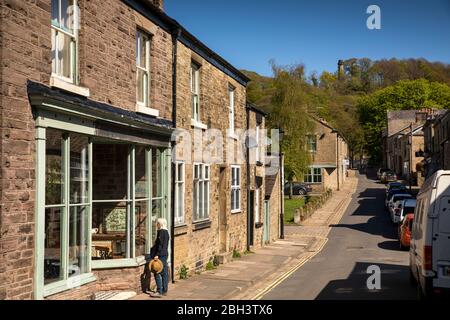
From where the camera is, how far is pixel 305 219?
41938 mm

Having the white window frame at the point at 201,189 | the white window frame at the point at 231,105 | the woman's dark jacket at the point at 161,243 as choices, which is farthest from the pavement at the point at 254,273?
the white window frame at the point at 231,105

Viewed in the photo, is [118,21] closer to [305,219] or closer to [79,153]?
[79,153]

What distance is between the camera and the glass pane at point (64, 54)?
1005 centimetres

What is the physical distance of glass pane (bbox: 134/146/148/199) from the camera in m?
13.2

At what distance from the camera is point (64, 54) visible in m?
10.2

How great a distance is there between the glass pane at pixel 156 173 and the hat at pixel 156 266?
77.2 inches

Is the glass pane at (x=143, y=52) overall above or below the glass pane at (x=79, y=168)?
above

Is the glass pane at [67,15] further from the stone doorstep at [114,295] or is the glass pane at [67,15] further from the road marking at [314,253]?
the road marking at [314,253]

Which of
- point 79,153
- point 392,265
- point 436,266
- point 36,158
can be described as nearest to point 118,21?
point 79,153

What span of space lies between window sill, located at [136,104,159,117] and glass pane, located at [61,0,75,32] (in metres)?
2.95

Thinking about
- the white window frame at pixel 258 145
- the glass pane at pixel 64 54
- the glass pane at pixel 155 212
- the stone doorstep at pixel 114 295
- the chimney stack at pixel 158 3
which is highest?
the chimney stack at pixel 158 3

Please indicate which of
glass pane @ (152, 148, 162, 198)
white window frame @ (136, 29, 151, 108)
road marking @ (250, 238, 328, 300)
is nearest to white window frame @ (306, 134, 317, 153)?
road marking @ (250, 238, 328, 300)

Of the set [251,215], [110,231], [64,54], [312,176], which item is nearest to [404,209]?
[251,215]
